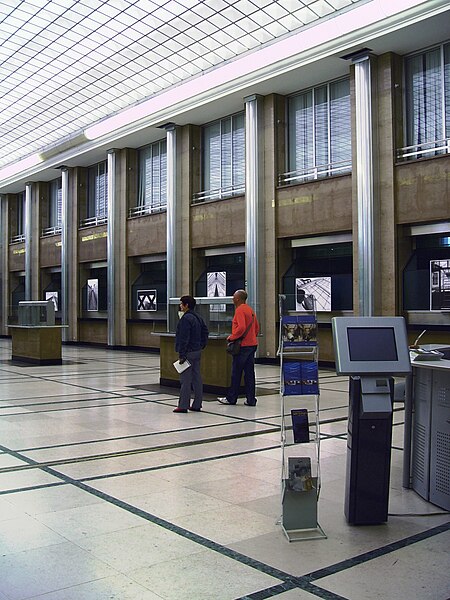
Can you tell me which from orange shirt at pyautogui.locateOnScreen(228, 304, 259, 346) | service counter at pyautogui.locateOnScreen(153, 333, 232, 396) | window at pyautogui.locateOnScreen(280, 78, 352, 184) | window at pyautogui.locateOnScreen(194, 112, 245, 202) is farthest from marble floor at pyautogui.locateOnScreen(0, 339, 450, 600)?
window at pyautogui.locateOnScreen(194, 112, 245, 202)

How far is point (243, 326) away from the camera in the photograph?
1019 centimetres

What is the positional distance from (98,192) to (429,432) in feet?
91.8

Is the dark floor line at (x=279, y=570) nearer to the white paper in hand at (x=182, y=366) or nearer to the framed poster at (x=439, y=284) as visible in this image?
the white paper in hand at (x=182, y=366)

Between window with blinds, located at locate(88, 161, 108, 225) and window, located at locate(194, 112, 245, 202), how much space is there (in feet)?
24.5

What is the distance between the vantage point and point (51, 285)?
3562cm

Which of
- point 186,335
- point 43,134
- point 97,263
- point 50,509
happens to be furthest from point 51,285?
point 50,509

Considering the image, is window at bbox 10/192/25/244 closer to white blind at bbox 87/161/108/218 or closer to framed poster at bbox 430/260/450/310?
white blind at bbox 87/161/108/218

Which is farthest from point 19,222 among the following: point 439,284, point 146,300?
point 439,284

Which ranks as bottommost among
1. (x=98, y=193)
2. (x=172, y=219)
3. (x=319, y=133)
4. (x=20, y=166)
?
(x=172, y=219)

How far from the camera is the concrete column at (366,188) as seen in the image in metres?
17.2

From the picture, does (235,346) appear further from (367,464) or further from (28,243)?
(28,243)

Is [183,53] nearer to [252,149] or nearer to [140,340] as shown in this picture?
[252,149]

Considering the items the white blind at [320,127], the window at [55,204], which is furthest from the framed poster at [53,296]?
the white blind at [320,127]

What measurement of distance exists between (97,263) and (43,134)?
256 inches
